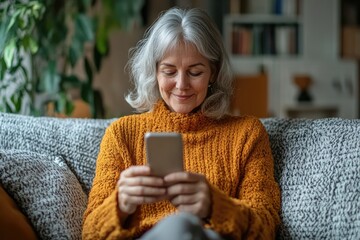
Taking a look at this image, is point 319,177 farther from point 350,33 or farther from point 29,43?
point 350,33

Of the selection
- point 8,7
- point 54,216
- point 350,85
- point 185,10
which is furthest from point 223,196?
point 350,85

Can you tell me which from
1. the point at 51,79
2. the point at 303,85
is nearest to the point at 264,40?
the point at 303,85

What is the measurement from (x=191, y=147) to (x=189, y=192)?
28 cm

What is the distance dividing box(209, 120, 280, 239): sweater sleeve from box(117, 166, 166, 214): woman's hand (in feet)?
0.43

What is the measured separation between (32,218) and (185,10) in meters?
0.70

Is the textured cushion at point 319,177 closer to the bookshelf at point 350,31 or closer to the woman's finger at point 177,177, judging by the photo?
the woman's finger at point 177,177

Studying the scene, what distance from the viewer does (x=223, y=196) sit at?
1.49 metres

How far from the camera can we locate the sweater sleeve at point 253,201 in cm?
148

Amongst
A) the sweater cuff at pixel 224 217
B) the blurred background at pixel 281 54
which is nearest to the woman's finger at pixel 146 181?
the sweater cuff at pixel 224 217

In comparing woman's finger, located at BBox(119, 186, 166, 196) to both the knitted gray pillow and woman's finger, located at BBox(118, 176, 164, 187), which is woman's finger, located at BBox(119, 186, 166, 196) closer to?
woman's finger, located at BBox(118, 176, 164, 187)

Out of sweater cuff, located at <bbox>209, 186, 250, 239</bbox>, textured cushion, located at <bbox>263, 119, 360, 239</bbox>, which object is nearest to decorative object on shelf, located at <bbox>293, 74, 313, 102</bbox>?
textured cushion, located at <bbox>263, 119, 360, 239</bbox>

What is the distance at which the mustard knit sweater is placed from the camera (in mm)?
1515

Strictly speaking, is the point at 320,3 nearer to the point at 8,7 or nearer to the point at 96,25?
the point at 96,25

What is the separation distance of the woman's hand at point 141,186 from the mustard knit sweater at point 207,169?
55mm
